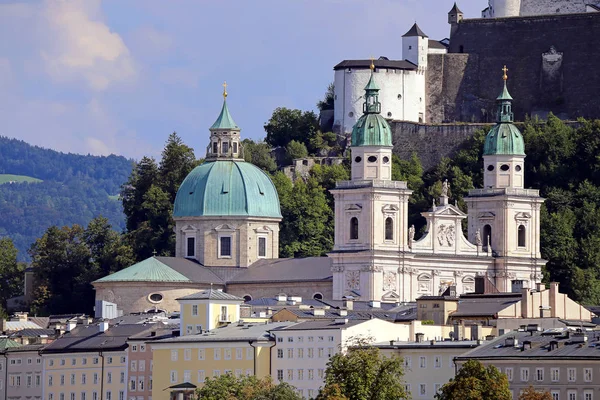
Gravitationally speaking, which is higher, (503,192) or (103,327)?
(503,192)

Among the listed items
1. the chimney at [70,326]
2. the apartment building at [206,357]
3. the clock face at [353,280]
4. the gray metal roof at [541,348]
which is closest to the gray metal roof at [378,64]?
the clock face at [353,280]

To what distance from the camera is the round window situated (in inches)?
4838

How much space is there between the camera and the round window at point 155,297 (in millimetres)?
122875

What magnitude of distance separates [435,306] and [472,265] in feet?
72.1

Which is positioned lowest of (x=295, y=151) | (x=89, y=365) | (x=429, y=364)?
(x=429, y=364)

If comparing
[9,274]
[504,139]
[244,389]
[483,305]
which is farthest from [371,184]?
[244,389]

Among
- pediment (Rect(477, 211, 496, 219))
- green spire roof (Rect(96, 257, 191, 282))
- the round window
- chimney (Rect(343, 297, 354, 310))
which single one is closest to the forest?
pediment (Rect(477, 211, 496, 219))

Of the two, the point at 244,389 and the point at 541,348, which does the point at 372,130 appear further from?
the point at 541,348

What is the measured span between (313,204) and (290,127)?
15925 mm

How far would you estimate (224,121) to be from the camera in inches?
5300

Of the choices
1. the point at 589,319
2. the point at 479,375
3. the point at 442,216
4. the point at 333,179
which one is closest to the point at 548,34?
the point at 333,179

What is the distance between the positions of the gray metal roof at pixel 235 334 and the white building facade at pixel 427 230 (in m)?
20.0

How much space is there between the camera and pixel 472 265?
401 feet

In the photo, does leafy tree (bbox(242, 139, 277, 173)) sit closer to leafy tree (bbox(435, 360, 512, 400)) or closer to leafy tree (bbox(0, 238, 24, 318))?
leafy tree (bbox(0, 238, 24, 318))
